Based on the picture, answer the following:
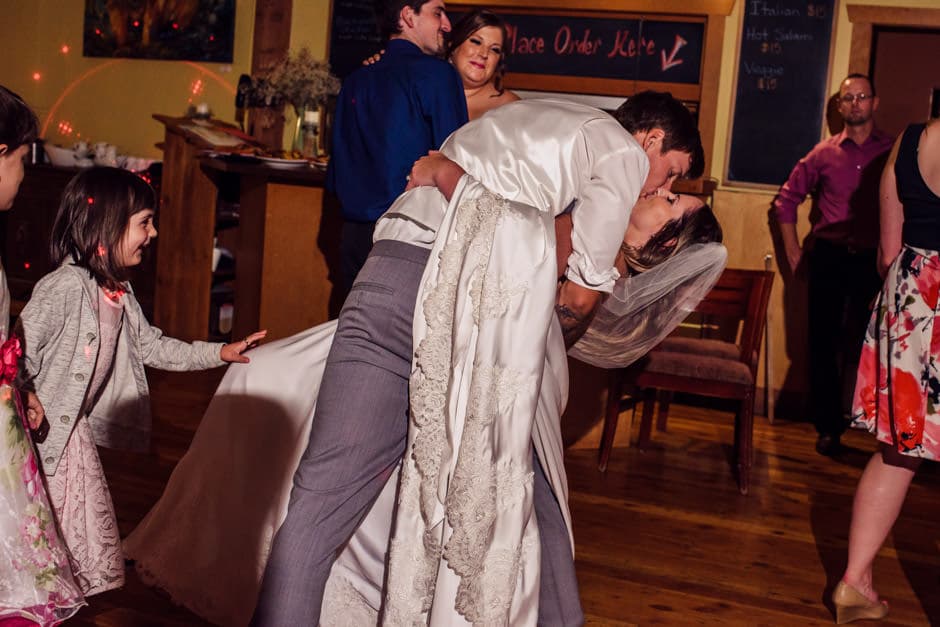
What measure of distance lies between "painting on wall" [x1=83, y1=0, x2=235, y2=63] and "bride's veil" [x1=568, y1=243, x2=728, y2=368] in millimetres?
5398

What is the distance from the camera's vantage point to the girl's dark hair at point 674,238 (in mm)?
2320

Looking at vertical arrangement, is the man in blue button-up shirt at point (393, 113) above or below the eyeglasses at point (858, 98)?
below

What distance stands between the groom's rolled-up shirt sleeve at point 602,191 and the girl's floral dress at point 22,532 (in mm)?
920

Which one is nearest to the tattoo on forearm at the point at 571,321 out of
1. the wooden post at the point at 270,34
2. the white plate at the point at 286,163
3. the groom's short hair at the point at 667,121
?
the groom's short hair at the point at 667,121

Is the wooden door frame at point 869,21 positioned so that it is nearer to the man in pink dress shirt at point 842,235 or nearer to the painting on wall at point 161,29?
the man in pink dress shirt at point 842,235

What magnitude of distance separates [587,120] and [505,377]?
44cm

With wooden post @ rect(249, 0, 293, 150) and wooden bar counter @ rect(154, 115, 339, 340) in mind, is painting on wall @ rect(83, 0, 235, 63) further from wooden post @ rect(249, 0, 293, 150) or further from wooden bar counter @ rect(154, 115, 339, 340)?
wooden bar counter @ rect(154, 115, 339, 340)

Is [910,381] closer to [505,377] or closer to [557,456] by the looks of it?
[557,456]

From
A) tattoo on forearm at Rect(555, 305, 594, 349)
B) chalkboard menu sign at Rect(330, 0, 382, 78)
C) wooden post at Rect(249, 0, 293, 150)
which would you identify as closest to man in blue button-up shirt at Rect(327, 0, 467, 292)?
tattoo on forearm at Rect(555, 305, 594, 349)

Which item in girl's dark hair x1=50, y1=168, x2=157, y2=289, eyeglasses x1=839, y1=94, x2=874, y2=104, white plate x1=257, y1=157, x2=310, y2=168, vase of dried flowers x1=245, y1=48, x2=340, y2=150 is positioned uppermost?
eyeglasses x1=839, y1=94, x2=874, y2=104

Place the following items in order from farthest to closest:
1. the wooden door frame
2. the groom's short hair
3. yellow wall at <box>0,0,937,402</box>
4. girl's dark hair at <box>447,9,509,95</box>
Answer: yellow wall at <box>0,0,937,402</box> → the wooden door frame → girl's dark hair at <box>447,9,509,95</box> → the groom's short hair

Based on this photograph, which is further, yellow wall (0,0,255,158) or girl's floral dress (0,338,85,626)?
yellow wall (0,0,255,158)

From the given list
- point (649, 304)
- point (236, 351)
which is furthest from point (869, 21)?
point (236, 351)

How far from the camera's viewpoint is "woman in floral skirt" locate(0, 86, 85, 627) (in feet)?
5.21
